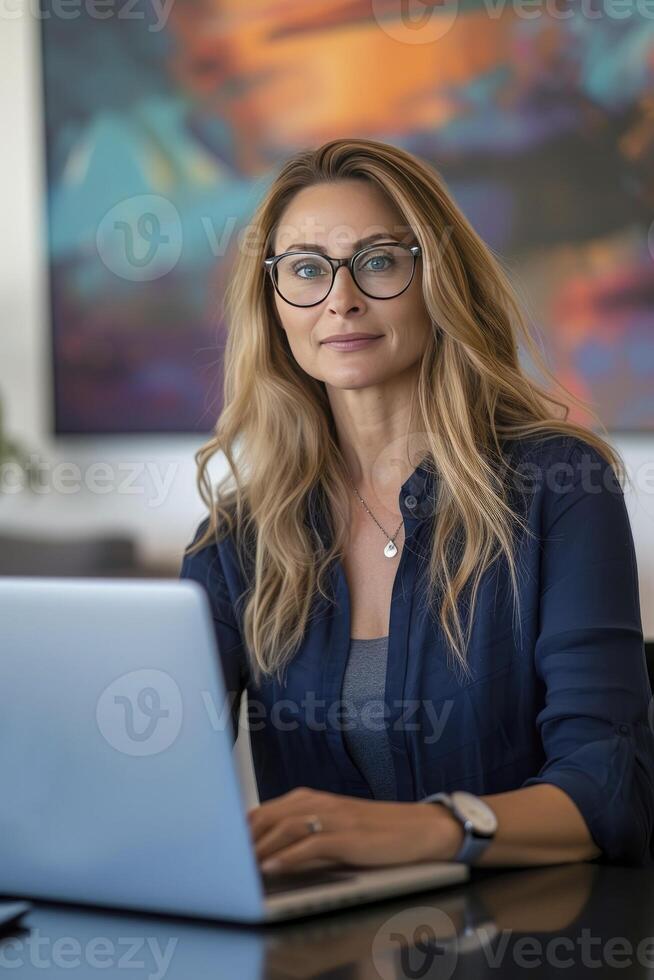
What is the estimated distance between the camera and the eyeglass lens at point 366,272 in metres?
1.72

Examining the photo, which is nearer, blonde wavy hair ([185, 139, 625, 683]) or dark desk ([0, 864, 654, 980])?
dark desk ([0, 864, 654, 980])

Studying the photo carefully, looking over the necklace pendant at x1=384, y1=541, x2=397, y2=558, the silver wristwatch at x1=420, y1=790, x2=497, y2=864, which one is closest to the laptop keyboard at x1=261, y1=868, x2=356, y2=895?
the silver wristwatch at x1=420, y1=790, x2=497, y2=864

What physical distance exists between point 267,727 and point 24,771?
66 cm

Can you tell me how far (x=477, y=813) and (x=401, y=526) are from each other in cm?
65

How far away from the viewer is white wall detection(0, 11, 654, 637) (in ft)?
11.8

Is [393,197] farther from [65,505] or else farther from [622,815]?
[65,505]

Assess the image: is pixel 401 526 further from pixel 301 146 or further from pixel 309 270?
pixel 301 146

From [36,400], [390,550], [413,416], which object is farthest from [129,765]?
[36,400]

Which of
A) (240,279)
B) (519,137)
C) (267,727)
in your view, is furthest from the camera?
(519,137)

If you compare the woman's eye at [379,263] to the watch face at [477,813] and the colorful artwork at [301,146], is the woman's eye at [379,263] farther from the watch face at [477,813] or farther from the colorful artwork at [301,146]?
the colorful artwork at [301,146]

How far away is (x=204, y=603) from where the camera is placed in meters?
0.94

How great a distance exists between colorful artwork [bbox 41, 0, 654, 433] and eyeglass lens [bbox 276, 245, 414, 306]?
4.33 feet

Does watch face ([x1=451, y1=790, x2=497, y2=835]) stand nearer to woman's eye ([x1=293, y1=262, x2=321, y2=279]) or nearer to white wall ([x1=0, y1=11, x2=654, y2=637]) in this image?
woman's eye ([x1=293, y1=262, x2=321, y2=279])

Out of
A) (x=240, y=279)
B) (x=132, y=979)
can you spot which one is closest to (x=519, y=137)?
(x=240, y=279)
